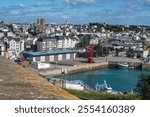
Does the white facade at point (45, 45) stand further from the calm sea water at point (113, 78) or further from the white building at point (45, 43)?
the calm sea water at point (113, 78)

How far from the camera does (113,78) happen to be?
12.9 meters

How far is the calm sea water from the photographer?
11221 mm

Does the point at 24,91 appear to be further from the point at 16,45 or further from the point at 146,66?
the point at 16,45

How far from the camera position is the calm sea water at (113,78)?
1122 cm

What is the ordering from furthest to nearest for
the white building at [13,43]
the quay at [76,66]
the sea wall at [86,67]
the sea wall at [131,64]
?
the white building at [13,43], the sea wall at [131,64], the sea wall at [86,67], the quay at [76,66]

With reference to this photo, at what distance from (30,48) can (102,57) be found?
12.3ft

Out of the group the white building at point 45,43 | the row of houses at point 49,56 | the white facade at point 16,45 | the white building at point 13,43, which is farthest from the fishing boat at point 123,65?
the white facade at point 16,45

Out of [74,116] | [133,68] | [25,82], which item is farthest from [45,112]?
[133,68]

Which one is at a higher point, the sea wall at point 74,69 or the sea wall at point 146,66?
the sea wall at point 74,69

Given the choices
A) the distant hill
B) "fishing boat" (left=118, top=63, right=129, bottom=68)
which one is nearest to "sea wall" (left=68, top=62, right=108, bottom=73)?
"fishing boat" (left=118, top=63, right=129, bottom=68)

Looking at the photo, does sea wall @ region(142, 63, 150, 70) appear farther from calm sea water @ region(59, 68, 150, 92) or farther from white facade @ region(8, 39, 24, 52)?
white facade @ region(8, 39, 24, 52)

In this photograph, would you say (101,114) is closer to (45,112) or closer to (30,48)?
(45,112)

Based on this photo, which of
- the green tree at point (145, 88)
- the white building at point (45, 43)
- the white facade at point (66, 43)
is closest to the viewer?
the green tree at point (145, 88)

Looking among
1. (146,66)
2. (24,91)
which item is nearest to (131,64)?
(146,66)
